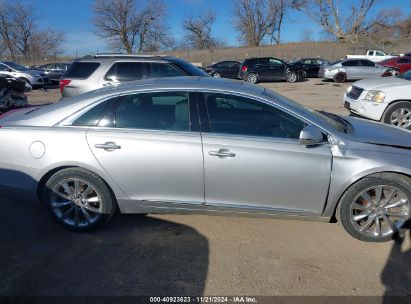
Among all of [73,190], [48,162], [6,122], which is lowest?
[73,190]

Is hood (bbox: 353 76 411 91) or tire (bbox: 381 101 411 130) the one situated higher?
hood (bbox: 353 76 411 91)

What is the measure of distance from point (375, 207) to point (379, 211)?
0.06 meters

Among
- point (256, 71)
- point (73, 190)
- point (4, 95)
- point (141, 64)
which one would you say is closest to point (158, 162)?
point (73, 190)

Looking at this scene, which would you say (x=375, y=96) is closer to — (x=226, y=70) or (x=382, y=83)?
(x=382, y=83)

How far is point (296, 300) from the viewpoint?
8.12 ft

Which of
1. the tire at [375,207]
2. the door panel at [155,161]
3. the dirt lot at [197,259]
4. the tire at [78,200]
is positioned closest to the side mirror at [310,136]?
the tire at [375,207]

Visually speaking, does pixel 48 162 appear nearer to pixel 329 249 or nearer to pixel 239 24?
pixel 329 249

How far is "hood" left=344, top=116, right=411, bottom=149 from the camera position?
10.2 ft

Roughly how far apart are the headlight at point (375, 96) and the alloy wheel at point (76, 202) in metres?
6.26

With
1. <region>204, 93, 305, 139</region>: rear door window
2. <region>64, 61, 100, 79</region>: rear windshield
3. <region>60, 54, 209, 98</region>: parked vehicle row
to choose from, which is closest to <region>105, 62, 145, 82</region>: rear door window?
<region>60, 54, 209, 98</region>: parked vehicle row

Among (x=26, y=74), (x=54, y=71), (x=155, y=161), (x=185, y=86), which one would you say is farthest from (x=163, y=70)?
(x=54, y=71)

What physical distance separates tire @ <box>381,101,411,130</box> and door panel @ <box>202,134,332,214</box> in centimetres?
497

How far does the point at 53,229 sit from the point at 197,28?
2963 inches

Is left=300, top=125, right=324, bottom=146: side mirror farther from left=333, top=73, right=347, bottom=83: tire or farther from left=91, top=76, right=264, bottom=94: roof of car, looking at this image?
left=333, top=73, right=347, bottom=83: tire
